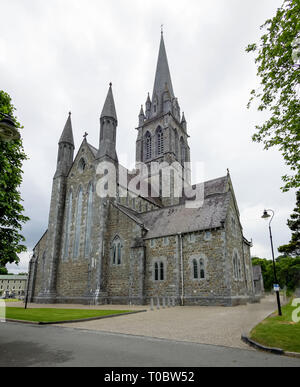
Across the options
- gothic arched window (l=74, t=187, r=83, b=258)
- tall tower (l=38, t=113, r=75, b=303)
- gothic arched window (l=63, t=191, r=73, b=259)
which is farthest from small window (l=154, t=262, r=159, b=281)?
tall tower (l=38, t=113, r=75, b=303)

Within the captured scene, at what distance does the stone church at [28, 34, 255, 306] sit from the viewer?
23.5 meters

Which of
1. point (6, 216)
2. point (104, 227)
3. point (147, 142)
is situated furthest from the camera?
point (147, 142)

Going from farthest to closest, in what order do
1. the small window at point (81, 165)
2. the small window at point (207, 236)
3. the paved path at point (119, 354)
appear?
the small window at point (81, 165), the small window at point (207, 236), the paved path at point (119, 354)

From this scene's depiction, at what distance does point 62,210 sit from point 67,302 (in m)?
11.9

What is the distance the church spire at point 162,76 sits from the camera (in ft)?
187

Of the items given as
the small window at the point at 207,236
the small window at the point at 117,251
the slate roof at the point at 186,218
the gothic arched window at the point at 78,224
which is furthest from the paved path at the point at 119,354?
the gothic arched window at the point at 78,224

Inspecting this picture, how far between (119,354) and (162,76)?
59.9 meters

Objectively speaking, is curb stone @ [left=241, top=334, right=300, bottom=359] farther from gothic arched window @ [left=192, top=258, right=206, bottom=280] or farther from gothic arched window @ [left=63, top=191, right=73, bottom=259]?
gothic arched window @ [left=63, top=191, right=73, bottom=259]

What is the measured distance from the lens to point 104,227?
29.2m

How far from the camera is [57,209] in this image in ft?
114

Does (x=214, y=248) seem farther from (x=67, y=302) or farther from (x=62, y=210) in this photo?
(x=62, y=210)

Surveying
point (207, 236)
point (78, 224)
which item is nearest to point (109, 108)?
point (78, 224)

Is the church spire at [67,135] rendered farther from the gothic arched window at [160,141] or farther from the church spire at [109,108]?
the gothic arched window at [160,141]

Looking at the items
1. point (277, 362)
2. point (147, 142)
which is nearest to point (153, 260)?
point (277, 362)
